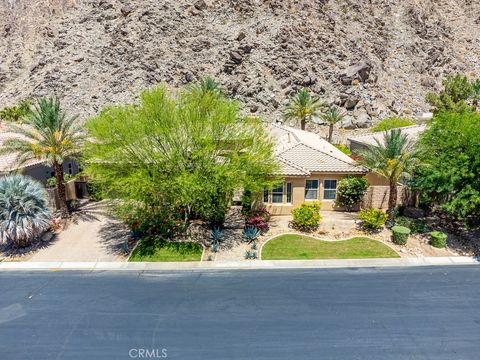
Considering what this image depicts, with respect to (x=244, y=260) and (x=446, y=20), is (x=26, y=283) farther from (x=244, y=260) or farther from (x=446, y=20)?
(x=446, y=20)

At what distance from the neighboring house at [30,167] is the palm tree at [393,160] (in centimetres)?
2188

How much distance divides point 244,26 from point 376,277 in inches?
2183

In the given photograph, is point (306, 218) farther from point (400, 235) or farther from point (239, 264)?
point (239, 264)

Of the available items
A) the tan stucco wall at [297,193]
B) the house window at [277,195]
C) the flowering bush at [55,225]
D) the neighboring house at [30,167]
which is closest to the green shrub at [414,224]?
the tan stucco wall at [297,193]

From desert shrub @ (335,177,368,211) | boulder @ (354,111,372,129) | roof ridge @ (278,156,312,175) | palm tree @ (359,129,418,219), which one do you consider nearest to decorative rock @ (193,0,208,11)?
boulder @ (354,111,372,129)

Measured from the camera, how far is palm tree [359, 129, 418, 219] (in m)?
19.3

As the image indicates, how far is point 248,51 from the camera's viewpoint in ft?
189

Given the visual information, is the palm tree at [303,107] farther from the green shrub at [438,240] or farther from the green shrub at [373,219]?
the green shrub at [438,240]

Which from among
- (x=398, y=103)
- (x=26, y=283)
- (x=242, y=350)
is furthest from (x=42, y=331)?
(x=398, y=103)

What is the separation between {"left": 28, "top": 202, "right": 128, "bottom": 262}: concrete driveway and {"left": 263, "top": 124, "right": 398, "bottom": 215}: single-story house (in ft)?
31.5

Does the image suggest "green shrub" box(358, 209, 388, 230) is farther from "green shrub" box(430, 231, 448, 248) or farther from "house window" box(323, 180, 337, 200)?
"house window" box(323, 180, 337, 200)

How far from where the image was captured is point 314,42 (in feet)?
195

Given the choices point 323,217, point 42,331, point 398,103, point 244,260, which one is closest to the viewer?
point 42,331

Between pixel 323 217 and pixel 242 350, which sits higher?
pixel 323 217
